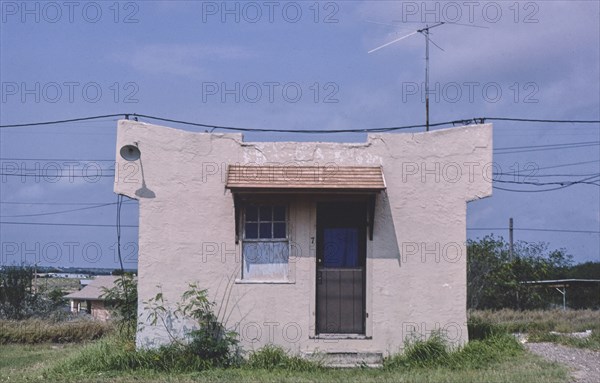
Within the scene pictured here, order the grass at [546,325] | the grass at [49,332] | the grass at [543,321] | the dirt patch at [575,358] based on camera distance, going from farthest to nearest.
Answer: the grass at [49,332]
the grass at [543,321]
the grass at [546,325]
the dirt patch at [575,358]

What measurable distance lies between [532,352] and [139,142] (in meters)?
7.64

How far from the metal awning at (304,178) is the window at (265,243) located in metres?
0.65

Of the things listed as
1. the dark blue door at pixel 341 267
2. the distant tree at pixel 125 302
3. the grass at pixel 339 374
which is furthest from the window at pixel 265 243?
the distant tree at pixel 125 302

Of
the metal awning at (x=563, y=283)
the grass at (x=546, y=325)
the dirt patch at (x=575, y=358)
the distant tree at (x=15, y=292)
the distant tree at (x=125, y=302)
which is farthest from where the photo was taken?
the metal awning at (x=563, y=283)

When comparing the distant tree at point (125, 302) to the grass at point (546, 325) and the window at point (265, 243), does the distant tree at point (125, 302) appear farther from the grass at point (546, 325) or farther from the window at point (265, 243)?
the grass at point (546, 325)

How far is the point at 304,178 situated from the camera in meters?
14.4

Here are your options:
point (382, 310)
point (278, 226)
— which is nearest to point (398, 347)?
point (382, 310)

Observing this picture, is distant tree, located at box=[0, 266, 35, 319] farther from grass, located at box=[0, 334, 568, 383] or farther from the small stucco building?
the small stucco building

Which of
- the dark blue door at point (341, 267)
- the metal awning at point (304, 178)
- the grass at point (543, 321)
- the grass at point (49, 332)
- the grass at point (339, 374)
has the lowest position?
the grass at point (49, 332)

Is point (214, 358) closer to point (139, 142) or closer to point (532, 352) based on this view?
point (139, 142)

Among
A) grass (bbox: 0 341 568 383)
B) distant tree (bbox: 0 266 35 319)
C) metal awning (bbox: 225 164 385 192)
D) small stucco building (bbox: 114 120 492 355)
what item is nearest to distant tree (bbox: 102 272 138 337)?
small stucco building (bbox: 114 120 492 355)

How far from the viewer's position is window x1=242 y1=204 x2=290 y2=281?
14.8 meters

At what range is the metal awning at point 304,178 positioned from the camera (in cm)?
1421

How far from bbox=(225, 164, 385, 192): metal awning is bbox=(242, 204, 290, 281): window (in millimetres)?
648
